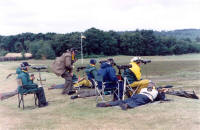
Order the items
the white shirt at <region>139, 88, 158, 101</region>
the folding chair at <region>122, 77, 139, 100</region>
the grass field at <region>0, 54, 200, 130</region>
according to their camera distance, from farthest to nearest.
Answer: the folding chair at <region>122, 77, 139, 100</region> < the white shirt at <region>139, 88, 158, 101</region> < the grass field at <region>0, 54, 200, 130</region>

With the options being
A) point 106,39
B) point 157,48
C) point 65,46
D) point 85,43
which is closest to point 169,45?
point 157,48

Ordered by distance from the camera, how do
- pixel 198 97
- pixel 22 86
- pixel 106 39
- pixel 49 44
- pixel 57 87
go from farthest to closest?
pixel 106 39 → pixel 49 44 → pixel 57 87 → pixel 198 97 → pixel 22 86

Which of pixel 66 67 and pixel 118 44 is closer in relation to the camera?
pixel 66 67

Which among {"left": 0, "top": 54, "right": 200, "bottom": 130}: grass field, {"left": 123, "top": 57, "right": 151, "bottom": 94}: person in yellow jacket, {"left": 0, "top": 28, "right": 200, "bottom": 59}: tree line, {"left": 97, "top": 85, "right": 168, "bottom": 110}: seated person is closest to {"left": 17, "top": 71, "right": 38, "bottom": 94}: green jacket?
{"left": 0, "top": 54, "right": 200, "bottom": 130}: grass field

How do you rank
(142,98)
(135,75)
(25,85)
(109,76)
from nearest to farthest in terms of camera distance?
(142,98) → (25,85) → (109,76) → (135,75)

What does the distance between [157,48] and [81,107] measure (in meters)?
74.7

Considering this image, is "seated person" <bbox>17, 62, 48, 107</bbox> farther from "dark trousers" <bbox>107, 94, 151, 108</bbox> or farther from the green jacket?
"dark trousers" <bbox>107, 94, 151, 108</bbox>

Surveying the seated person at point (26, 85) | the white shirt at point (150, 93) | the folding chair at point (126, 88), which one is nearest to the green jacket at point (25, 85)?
the seated person at point (26, 85)

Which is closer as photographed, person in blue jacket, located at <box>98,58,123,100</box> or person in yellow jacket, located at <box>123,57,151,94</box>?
person in blue jacket, located at <box>98,58,123,100</box>

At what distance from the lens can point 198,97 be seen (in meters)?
9.60

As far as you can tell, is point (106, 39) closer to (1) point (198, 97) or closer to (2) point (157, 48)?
(2) point (157, 48)

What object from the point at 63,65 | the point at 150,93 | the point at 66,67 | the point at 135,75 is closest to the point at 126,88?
the point at 135,75

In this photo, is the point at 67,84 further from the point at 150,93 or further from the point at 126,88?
the point at 150,93

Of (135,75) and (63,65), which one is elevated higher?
(63,65)
